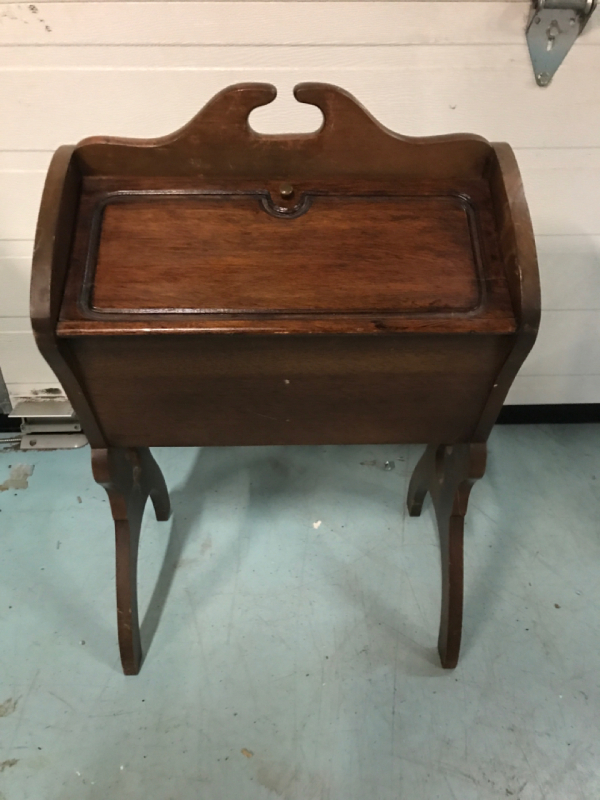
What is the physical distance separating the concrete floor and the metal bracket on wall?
1050mm

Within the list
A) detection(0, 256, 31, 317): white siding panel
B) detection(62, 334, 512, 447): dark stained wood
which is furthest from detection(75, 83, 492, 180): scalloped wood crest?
detection(0, 256, 31, 317): white siding panel

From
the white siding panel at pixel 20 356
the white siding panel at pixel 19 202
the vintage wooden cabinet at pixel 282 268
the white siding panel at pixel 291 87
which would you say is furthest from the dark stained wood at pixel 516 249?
the white siding panel at pixel 20 356

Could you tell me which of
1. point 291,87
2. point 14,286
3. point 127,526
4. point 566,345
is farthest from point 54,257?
point 566,345

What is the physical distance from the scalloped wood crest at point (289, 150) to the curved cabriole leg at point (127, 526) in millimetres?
510

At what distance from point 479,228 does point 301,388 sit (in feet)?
1.24

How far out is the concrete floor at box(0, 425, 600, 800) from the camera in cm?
119

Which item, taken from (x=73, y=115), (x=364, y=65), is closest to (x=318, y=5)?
(x=364, y=65)

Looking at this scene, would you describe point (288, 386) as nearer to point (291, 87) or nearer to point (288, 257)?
point (288, 257)

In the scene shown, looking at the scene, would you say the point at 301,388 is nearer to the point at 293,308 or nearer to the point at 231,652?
the point at 293,308

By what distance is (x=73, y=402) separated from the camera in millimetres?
979

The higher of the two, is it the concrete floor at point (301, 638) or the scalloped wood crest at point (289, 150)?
the scalloped wood crest at point (289, 150)

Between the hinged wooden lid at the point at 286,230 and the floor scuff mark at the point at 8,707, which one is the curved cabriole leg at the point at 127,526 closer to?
the floor scuff mark at the point at 8,707

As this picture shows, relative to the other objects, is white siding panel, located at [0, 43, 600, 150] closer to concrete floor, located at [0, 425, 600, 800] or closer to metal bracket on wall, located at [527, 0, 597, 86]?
metal bracket on wall, located at [527, 0, 597, 86]

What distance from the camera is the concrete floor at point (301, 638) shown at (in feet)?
3.89
